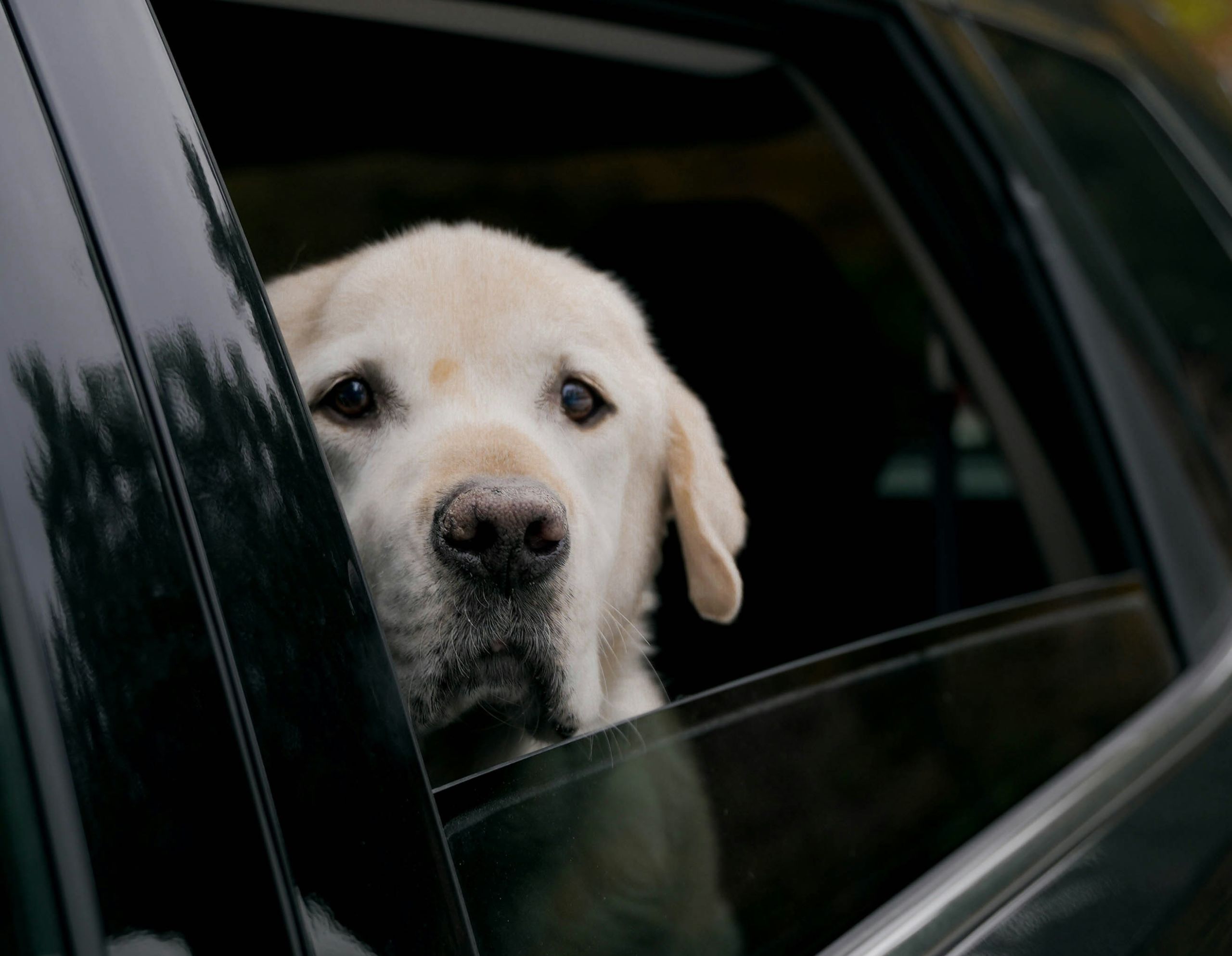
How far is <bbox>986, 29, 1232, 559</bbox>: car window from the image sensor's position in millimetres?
2539

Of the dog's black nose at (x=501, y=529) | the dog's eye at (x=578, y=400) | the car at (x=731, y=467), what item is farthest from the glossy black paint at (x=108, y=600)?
the dog's eye at (x=578, y=400)

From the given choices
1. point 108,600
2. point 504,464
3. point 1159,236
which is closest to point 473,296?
point 504,464

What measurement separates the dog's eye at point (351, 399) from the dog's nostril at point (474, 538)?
36 cm

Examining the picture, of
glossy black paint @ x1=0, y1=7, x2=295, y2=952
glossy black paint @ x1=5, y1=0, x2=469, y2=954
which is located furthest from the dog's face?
glossy black paint @ x1=0, y1=7, x2=295, y2=952

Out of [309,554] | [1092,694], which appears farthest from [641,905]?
[1092,694]

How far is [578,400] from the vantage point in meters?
1.90

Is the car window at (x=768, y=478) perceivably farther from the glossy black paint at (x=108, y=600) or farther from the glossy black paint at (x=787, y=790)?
the glossy black paint at (x=108, y=600)

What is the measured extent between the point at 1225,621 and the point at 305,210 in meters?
1.98

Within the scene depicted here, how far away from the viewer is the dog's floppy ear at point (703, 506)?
1.97 meters

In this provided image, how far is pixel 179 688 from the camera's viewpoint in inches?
33.0

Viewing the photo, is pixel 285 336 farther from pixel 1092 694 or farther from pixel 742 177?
pixel 1092 694

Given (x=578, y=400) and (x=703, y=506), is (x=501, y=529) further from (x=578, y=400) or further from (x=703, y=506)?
(x=703, y=506)

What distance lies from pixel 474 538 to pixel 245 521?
1.51ft

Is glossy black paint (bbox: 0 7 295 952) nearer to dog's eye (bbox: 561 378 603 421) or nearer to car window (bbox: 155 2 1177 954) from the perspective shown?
car window (bbox: 155 2 1177 954)
